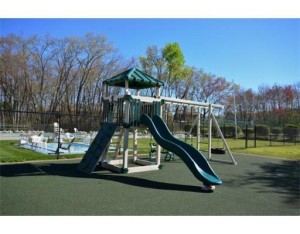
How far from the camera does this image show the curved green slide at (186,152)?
23.0 feet

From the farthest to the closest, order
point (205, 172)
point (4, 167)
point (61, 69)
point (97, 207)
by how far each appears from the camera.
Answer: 1. point (61, 69)
2. point (4, 167)
3. point (205, 172)
4. point (97, 207)

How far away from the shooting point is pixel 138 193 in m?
6.22

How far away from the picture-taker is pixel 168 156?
1246cm

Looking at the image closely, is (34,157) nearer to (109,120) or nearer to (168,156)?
(109,120)

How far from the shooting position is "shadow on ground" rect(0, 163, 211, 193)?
7059mm

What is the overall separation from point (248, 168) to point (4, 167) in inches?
338

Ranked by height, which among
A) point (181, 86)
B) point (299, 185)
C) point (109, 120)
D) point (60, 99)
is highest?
point (181, 86)

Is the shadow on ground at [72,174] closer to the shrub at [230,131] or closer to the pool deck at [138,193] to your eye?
the pool deck at [138,193]

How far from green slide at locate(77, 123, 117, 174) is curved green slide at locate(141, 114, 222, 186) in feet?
3.89

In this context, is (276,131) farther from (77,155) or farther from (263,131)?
(77,155)

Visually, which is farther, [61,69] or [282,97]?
[282,97]

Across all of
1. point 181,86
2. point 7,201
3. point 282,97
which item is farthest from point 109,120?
point 282,97

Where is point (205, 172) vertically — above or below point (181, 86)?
below

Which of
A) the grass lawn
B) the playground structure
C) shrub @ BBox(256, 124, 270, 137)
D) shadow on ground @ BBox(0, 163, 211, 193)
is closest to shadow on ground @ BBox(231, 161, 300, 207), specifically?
the playground structure
